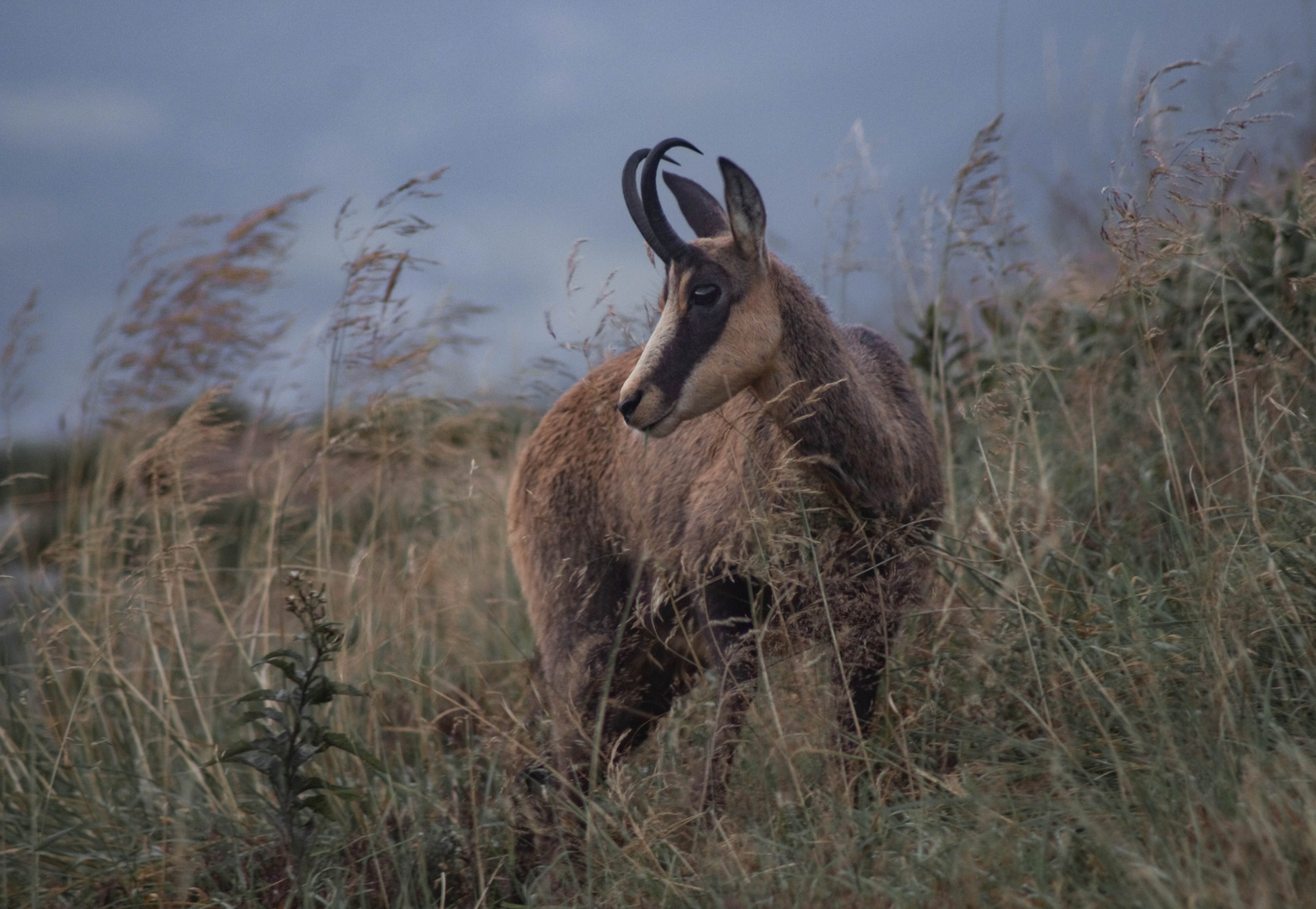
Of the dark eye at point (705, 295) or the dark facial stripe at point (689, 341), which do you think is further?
the dark eye at point (705, 295)

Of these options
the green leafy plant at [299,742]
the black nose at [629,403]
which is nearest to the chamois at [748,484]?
the black nose at [629,403]

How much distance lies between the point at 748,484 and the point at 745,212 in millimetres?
813

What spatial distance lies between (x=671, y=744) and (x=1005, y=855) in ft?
5.04

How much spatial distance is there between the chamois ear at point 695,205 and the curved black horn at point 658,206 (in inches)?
14.8

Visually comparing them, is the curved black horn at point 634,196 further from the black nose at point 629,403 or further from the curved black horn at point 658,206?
the black nose at point 629,403

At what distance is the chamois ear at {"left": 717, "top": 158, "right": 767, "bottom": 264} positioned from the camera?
3154 millimetres

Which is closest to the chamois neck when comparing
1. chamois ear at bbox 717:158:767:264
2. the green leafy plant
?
chamois ear at bbox 717:158:767:264

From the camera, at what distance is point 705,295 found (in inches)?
126

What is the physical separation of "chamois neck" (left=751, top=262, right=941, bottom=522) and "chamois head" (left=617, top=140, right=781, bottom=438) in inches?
2.8

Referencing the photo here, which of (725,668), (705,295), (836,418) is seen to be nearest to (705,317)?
(705,295)

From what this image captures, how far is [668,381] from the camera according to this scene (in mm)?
3102

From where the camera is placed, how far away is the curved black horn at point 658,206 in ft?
10.6

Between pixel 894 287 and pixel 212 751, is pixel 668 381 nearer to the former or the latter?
pixel 212 751

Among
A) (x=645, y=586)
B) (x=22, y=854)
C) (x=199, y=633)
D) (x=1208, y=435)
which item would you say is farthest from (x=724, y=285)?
(x=199, y=633)
